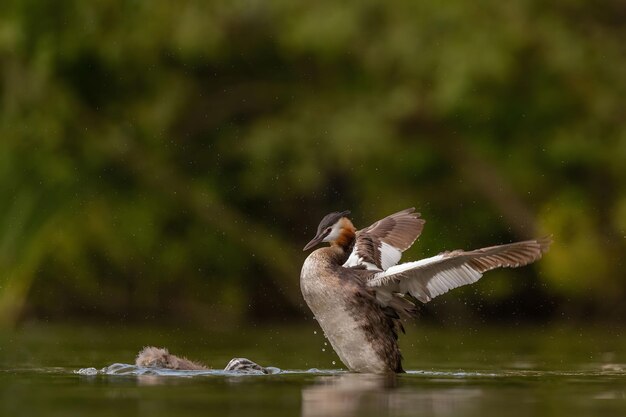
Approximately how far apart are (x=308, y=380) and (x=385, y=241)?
236 cm

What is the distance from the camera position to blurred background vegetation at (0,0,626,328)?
19859 millimetres

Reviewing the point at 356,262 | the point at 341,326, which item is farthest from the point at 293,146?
the point at 341,326

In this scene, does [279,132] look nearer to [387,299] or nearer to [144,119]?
[144,119]

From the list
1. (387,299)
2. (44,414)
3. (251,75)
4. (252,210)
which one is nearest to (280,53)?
(251,75)

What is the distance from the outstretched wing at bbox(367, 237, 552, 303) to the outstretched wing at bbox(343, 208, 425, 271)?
2.65 ft

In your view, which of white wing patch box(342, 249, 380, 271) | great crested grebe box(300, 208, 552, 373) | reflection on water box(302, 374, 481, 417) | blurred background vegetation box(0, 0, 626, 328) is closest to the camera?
reflection on water box(302, 374, 481, 417)

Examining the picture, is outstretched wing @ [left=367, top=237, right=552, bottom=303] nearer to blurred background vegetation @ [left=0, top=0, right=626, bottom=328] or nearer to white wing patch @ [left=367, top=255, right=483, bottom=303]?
white wing patch @ [left=367, top=255, right=483, bottom=303]

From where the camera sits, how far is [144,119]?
2084 centimetres

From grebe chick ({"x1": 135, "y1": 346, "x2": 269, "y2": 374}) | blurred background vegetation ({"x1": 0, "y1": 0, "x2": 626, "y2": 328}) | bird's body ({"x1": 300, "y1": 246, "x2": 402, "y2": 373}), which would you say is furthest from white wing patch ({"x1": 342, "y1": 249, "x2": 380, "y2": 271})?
blurred background vegetation ({"x1": 0, "y1": 0, "x2": 626, "y2": 328})

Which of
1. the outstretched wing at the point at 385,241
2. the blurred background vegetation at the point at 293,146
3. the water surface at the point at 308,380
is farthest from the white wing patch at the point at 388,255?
the blurred background vegetation at the point at 293,146

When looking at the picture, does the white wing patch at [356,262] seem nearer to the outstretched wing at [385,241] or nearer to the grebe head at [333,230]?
the outstretched wing at [385,241]

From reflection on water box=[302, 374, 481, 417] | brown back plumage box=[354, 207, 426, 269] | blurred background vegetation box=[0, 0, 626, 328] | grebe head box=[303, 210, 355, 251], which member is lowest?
reflection on water box=[302, 374, 481, 417]

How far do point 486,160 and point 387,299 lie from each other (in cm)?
1056

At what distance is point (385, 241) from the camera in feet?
39.5
